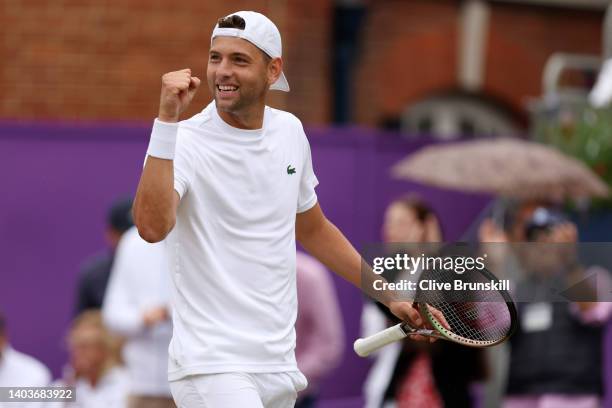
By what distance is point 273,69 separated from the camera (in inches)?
208

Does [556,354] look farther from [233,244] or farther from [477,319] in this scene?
[233,244]

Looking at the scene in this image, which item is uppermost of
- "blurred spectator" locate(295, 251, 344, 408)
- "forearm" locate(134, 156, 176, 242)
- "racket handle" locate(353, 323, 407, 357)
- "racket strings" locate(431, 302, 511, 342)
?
"forearm" locate(134, 156, 176, 242)

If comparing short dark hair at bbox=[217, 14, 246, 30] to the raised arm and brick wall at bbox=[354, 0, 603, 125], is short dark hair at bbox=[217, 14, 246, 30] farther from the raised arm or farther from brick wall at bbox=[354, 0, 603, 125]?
brick wall at bbox=[354, 0, 603, 125]

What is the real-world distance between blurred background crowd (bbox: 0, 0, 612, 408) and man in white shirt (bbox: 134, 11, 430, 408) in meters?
2.73

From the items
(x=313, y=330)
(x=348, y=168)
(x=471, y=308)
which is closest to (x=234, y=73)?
(x=471, y=308)

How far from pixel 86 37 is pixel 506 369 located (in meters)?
4.89

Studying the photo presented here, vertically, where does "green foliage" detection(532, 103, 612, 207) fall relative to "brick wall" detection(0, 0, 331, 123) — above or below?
below

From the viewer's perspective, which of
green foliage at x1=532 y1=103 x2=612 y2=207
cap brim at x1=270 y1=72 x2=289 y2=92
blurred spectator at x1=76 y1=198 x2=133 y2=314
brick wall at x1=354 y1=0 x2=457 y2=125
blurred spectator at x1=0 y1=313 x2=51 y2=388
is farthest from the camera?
brick wall at x1=354 y1=0 x2=457 y2=125

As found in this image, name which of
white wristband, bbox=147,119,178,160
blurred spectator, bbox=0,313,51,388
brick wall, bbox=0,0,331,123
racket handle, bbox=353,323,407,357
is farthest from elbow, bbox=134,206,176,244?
brick wall, bbox=0,0,331,123

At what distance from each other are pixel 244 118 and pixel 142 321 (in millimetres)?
2934

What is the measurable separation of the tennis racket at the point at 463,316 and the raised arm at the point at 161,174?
2.92 feet

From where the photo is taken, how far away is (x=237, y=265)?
512cm

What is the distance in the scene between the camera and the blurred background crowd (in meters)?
8.38

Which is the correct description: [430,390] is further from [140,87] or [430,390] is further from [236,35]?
[140,87]
